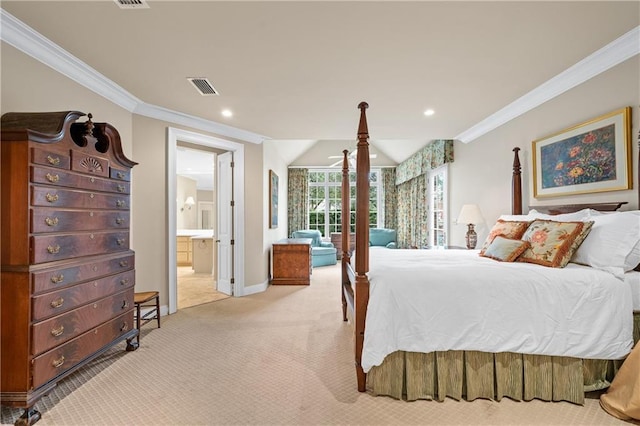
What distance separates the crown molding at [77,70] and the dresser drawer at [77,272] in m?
1.60

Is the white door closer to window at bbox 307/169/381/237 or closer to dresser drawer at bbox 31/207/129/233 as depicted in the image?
dresser drawer at bbox 31/207/129/233

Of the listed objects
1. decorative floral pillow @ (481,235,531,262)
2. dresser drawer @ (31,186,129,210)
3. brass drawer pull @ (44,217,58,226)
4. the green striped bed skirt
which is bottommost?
the green striped bed skirt

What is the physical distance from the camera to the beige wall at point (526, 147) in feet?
7.47

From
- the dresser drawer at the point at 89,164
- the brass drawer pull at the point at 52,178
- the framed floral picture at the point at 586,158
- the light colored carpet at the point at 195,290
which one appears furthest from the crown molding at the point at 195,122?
the framed floral picture at the point at 586,158

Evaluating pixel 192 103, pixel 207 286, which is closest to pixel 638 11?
pixel 192 103

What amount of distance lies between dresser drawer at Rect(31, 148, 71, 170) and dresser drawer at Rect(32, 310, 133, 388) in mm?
1162

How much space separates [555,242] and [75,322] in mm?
3458

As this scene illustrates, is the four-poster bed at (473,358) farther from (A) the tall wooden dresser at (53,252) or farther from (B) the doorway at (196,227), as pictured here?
(B) the doorway at (196,227)

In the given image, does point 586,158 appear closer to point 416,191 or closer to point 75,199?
point 75,199

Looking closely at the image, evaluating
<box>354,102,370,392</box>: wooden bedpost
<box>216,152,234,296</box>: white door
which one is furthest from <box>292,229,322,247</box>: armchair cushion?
<box>354,102,370,392</box>: wooden bedpost

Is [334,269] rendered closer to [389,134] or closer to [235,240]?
[235,240]

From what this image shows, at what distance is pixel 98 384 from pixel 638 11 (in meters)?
4.45

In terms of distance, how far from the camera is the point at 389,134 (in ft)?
14.9

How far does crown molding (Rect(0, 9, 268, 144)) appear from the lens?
1.98m
